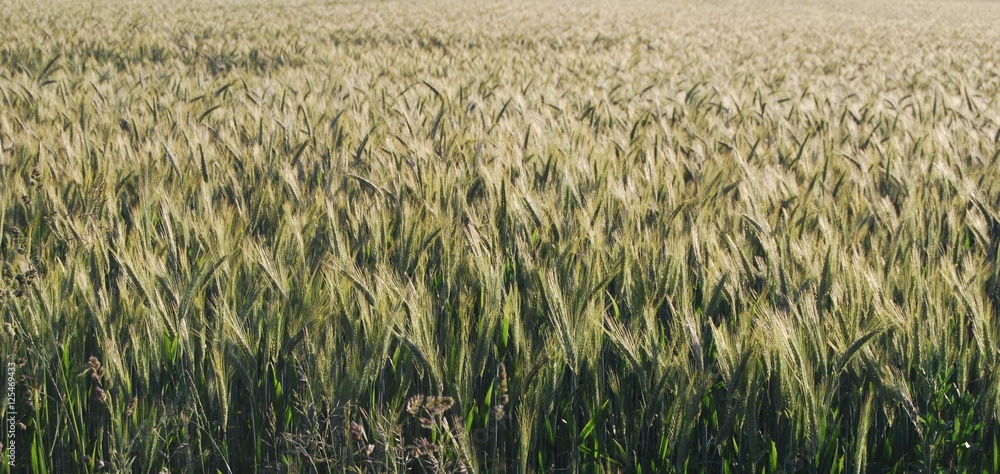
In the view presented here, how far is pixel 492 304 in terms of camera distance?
1.42m

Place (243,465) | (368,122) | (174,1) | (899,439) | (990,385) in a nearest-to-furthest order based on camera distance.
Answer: (990,385), (899,439), (243,465), (368,122), (174,1)

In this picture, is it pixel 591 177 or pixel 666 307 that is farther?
pixel 591 177

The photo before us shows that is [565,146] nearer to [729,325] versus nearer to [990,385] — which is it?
[729,325]

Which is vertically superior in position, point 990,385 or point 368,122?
point 368,122

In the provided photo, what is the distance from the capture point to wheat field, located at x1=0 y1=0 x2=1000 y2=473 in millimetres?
1303

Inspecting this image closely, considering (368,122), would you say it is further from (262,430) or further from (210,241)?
(262,430)

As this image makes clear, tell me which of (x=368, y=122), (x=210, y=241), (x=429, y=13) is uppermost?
(x=429, y=13)

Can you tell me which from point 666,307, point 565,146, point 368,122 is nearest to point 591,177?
point 565,146

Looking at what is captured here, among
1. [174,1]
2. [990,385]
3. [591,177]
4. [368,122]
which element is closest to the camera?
[990,385]

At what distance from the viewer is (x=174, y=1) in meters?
16.6

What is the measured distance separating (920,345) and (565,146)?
5.66ft

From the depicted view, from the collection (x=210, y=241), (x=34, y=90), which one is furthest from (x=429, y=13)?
(x=210, y=241)

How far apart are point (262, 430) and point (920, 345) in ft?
3.53

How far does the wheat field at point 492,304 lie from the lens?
1.30m
